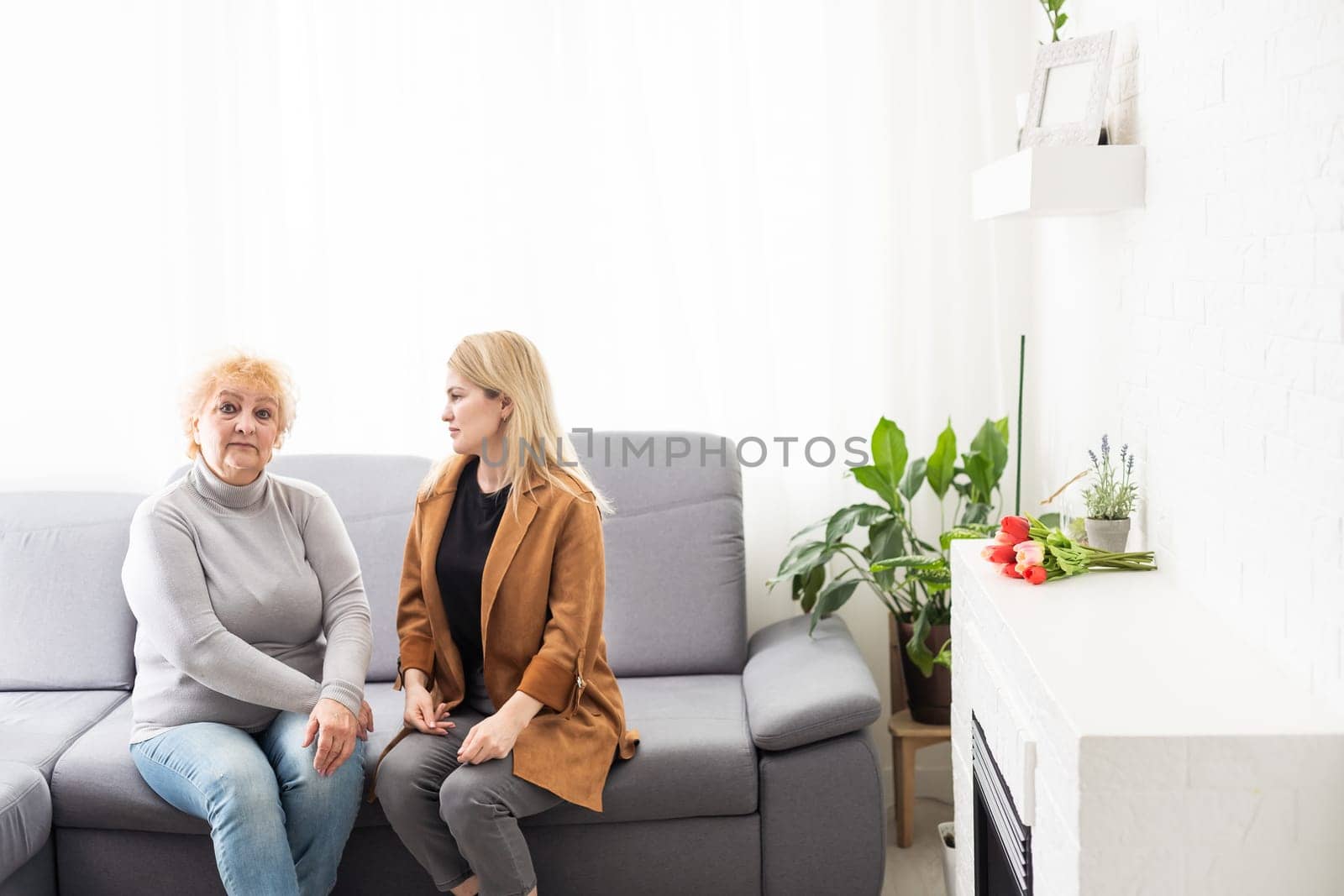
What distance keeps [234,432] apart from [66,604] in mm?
892

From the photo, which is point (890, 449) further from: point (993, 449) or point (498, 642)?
point (498, 642)

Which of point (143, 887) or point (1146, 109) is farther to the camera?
point (143, 887)

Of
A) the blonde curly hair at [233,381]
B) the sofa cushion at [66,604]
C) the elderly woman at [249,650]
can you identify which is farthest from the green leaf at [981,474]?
the sofa cushion at [66,604]

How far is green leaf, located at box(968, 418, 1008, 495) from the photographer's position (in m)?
2.74

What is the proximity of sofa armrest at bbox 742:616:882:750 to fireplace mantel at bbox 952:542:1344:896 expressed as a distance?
72 cm

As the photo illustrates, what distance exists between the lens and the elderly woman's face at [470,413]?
225cm

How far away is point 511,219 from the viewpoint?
3109mm

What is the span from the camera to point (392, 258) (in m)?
3.14

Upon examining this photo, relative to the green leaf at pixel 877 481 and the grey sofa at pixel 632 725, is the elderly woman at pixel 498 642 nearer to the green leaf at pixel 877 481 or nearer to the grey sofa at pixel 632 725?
the grey sofa at pixel 632 725

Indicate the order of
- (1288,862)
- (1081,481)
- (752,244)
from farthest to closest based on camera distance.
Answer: (752,244) < (1081,481) < (1288,862)

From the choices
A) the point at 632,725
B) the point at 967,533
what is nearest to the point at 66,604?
the point at 632,725

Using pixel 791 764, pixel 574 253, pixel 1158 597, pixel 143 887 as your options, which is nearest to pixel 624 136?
pixel 574 253

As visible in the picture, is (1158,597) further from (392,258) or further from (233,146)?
(233,146)

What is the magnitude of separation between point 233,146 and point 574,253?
0.95m
